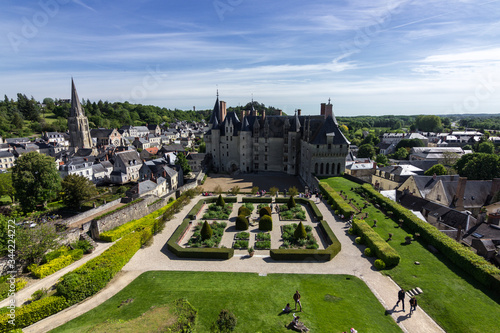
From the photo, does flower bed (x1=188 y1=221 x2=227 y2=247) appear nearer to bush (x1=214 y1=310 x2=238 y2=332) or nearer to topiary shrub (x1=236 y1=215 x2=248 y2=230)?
topiary shrub (x1=236 y1=215 x2=248 y2=230)

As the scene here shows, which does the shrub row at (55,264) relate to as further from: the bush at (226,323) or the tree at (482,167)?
the tree at (482,167)

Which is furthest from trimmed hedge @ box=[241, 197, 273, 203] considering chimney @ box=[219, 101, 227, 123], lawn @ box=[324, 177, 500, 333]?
chimney @ box=[219, 101, 227, 123]

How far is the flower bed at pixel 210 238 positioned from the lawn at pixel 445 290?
16.5m

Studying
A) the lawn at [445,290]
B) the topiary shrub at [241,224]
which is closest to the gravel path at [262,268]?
the lawn at [445,290]

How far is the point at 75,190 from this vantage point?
4338cm

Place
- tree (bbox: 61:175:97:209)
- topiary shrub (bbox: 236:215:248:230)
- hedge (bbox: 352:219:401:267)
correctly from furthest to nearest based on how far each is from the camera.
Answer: tree (bbox: 61:175:97:209) → topiary shrub (bbox: 236:215:248:230) → hedge (bbox: 352:219:401:267)

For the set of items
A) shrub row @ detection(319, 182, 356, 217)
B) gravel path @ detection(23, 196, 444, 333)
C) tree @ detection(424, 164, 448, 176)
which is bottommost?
gravel path @ detection(23, 196, 444, 333)

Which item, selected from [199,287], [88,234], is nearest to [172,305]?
[199,287]

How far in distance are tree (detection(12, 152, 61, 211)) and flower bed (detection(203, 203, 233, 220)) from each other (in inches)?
1119

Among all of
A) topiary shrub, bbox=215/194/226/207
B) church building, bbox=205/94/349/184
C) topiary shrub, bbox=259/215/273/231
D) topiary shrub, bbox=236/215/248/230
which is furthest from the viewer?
church building, bbox=205/94/349/184

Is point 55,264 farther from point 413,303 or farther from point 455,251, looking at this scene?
point 455,251

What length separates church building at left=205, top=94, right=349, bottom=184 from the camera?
60500mm

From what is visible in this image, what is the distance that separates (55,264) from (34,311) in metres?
6.94

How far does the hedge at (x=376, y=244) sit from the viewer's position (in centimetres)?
2261
